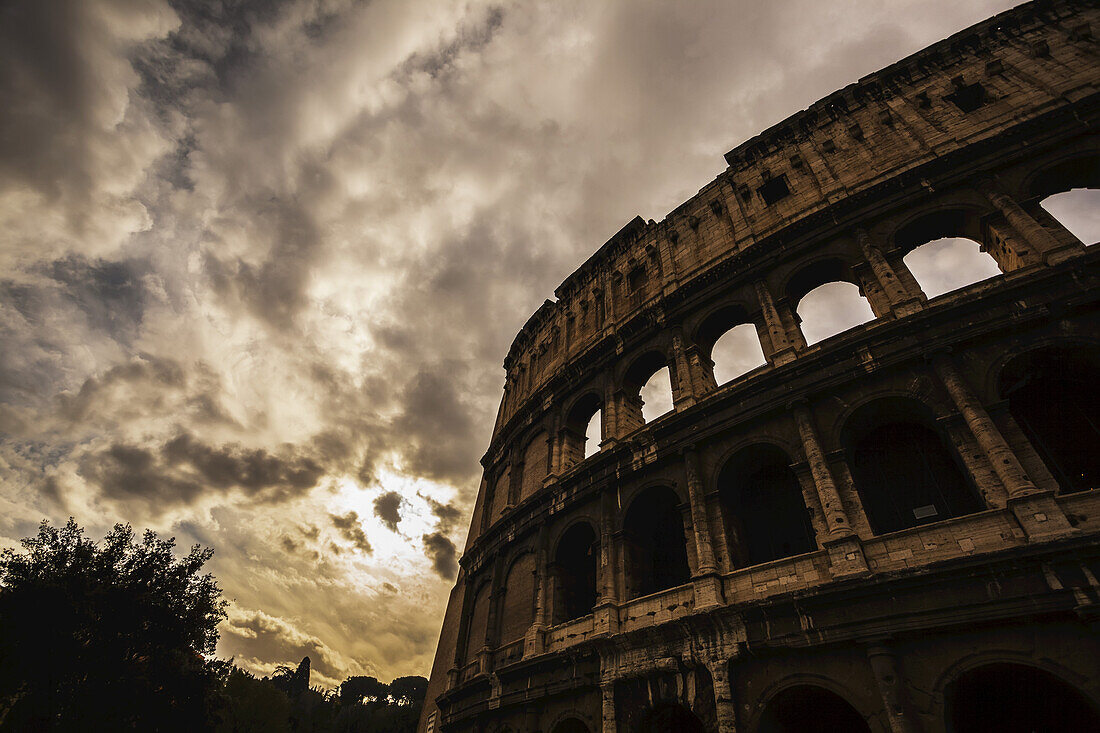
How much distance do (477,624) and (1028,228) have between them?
17.2m

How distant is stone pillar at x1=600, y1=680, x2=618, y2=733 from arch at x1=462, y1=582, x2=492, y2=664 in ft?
18.3

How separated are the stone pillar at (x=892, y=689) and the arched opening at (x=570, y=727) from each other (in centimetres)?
650

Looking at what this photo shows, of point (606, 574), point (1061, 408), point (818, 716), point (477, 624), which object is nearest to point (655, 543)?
point (606, 574)

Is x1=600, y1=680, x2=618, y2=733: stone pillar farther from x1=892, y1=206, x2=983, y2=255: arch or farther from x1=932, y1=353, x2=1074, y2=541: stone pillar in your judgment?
x1=892, y1=206, x2=983, y2=255: arch

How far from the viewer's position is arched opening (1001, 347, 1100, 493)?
8.85 metres

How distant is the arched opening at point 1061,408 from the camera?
8.85 m

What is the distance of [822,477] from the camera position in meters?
9.44

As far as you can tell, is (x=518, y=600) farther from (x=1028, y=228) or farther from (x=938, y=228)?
(x=1028, y=228)

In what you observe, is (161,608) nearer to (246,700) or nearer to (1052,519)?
(246,700)

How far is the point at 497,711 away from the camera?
13.0m

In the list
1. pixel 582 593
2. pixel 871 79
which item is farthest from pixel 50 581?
pixel 871 79

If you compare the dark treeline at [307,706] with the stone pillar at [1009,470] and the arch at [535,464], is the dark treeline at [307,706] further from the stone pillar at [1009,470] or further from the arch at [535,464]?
the stone pillar at [1009,470]

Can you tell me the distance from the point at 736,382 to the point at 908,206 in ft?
19.1

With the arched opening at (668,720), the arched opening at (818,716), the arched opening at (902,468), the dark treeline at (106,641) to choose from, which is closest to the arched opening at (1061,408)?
the arched opening at (902,468)
